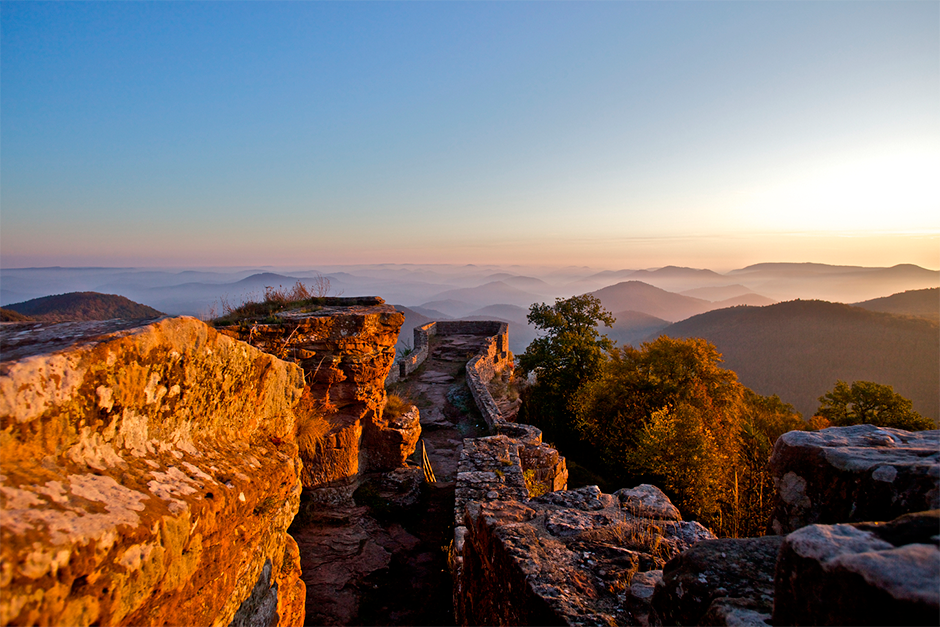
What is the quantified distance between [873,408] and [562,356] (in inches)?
564

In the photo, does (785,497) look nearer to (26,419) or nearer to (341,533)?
(26,419)

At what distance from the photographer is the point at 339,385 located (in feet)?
22.9

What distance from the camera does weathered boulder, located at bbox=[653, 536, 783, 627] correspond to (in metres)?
1.54

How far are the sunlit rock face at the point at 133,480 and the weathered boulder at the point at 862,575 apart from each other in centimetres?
237

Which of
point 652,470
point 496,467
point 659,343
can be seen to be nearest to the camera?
point 496,467

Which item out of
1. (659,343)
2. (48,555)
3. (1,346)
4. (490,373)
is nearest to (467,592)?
(48,555)

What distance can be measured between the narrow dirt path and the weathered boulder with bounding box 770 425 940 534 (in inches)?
181

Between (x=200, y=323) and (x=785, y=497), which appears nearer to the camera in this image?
(x=785, y=497)

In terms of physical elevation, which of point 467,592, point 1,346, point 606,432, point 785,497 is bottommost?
point 606,432

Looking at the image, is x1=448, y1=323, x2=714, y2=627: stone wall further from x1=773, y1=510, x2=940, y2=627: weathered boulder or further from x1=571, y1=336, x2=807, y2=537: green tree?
x1=571, y1=336, x2=807, y2=537: green tree

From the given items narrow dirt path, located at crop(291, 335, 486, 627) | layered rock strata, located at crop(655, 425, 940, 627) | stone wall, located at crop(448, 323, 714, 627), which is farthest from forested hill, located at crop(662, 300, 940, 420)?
layered rock strata, located at crop(655, 425, 940, 627)

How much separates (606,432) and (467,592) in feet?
39.4

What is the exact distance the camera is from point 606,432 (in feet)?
48.7

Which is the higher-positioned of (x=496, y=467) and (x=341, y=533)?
→ (x=496, y=467)
